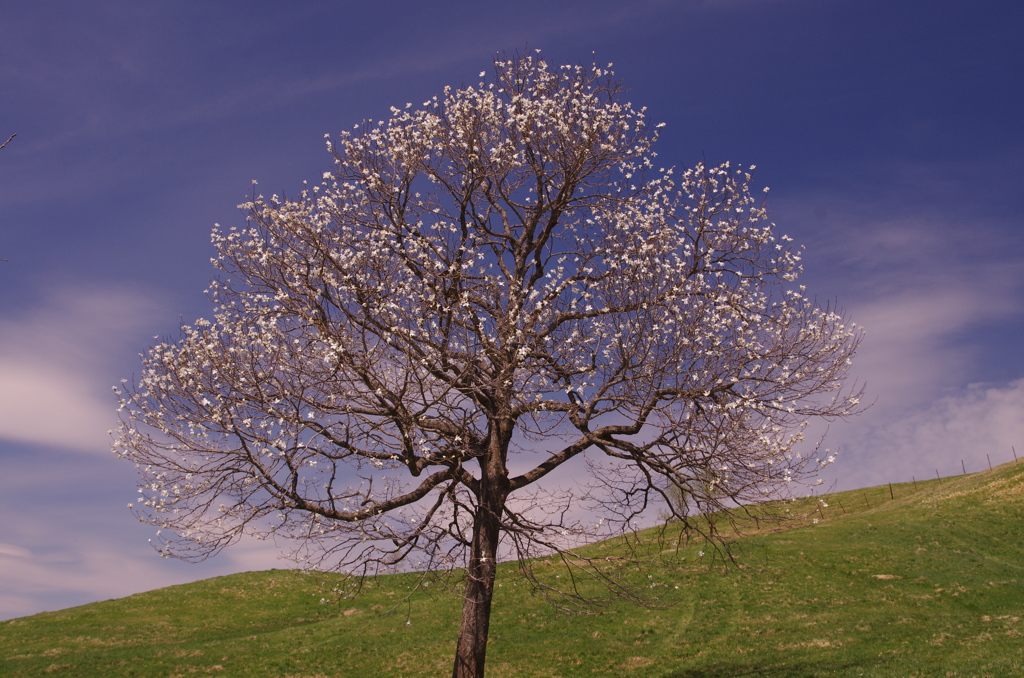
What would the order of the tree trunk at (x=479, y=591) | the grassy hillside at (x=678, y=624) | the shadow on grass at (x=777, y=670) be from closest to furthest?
the tree trunk at (x=479, y=591) → the shadow on grass at (x=777, y=670) → the grassy hillside at (x=678, y=624)

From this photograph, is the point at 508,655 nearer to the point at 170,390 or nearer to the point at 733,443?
the point at 733,443

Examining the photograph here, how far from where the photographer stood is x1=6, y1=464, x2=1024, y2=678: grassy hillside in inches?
974

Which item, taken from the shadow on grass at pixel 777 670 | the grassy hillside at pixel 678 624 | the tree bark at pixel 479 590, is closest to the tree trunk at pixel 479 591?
the tree bark at pixel 479 590

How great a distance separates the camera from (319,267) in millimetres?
17125

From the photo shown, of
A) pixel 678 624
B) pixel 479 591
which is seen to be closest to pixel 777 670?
pixel 678 624

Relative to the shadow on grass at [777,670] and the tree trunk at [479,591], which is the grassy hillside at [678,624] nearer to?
the shadow on grass at [777,670]

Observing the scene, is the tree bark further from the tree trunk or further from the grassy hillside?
the grassy hillside

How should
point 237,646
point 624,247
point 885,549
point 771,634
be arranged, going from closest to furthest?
point 624,247, point 771,634, point 237,646, point 885,549

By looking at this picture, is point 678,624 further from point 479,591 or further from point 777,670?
point 479,591

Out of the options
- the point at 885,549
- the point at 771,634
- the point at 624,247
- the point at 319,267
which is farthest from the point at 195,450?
the point at 885,549

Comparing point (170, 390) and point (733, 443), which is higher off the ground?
point (170, 390)

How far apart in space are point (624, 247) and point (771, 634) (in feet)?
58.2

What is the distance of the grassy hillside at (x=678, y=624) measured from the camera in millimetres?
24734

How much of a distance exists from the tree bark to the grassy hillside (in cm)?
871
